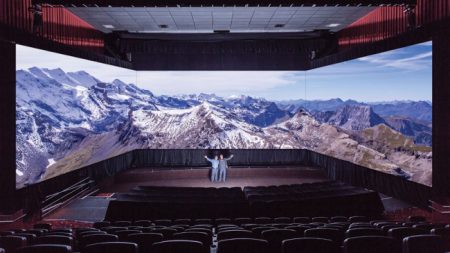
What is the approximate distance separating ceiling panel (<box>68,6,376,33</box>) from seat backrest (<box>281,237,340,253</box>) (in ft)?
30.2

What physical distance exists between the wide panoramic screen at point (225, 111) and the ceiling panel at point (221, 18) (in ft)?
5.26

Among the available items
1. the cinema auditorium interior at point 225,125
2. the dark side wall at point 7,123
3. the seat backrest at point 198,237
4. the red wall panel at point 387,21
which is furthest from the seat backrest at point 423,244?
the dark side wall at point 7,123

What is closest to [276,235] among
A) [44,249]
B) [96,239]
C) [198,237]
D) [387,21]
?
[198,237]

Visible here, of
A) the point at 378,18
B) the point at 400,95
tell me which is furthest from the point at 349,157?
the point at 378,18

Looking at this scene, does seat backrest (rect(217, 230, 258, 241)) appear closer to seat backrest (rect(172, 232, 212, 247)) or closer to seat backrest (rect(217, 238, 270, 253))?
seat backrest (rect(172, 232, 212, 247))

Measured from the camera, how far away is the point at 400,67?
36.4 feet

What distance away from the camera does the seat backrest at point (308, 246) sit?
3.51m

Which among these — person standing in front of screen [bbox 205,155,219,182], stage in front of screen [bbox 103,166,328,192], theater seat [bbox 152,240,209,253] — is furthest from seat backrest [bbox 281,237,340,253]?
person standing in front of screen [bbox 205,155,219,182]

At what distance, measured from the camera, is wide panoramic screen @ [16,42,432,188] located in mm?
10602

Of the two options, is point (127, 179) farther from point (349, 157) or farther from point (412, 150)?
point (412, 150)

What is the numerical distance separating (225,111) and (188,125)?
6.64 ft

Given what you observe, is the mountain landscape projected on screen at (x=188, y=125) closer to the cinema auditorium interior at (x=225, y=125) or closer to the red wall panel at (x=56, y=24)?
the cinema auditorium interior at (x=225, y=125)

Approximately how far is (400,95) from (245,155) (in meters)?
8.99

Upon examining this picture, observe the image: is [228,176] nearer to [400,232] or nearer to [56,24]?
[56,24]
